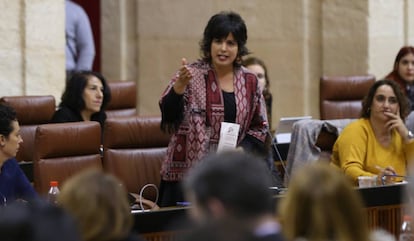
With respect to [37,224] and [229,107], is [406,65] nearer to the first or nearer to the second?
[229,107]

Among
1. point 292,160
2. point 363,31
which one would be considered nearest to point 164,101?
point 292,160

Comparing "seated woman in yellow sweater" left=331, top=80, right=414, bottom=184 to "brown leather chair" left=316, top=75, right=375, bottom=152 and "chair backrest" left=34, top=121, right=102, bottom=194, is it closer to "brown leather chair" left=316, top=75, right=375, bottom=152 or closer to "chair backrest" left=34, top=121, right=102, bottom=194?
"chair backrest" left=34, top=121, right=102, bottom=194

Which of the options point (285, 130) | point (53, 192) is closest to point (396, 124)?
point (285, 130)

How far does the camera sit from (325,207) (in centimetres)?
305

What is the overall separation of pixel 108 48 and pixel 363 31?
2353 mm

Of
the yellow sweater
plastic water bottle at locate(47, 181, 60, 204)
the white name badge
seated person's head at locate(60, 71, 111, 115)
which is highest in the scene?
seated person's head at locate(60, 71, 111, 115)

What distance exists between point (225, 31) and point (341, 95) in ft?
9.70

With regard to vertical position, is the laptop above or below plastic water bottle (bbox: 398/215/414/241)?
above

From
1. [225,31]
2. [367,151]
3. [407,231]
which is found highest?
[225,31]

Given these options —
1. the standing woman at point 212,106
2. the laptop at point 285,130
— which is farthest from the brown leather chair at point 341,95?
the standing woman at point 212,106

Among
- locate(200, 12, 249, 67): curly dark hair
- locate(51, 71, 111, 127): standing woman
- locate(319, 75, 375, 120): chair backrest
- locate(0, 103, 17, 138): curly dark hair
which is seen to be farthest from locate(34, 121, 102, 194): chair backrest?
locate(319, 75, 375, 120): chair backrest

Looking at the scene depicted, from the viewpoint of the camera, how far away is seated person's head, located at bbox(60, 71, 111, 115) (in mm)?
7675

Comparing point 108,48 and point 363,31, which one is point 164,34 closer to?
point 108,48

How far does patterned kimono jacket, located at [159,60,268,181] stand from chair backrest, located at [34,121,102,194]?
0.46m
